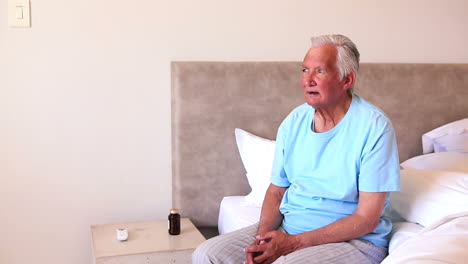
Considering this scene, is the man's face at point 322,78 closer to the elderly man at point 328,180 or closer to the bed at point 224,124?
the elderly man at point 328,180

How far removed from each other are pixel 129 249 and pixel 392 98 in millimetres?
1446

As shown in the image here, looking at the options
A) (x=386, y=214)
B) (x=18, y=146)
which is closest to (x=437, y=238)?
(x=386, y=214)

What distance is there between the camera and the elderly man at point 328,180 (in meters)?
1.70

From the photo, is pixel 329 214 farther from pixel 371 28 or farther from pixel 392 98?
pixel 371 28

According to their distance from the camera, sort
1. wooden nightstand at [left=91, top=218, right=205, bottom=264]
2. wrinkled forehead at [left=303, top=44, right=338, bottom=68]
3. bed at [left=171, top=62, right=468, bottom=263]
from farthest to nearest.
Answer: bed at [left=171, top=62, right=468, bottom=263] → wooden nightstand at [left=91, top=218, right=205, bottom=264] → wrinkled forehead at [left=303, top=44, right=338, bottom=68]

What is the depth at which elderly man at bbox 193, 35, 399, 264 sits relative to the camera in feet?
5.57

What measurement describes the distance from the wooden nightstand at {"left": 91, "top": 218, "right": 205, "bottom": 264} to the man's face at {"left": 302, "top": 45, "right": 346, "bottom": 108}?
0.80 meters

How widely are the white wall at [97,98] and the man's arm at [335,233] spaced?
3.26ft

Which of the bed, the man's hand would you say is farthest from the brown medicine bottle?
the man's hand

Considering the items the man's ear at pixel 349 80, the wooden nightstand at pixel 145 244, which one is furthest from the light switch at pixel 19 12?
the man's ear at pixel 349 80

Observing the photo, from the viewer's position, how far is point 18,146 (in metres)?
2.39

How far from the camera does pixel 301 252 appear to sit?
1.66 metres

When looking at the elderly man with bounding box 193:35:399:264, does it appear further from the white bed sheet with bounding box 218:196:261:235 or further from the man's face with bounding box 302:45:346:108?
the white bed sheet with bounding box 218:196:261:235

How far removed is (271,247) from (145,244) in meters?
0.68
